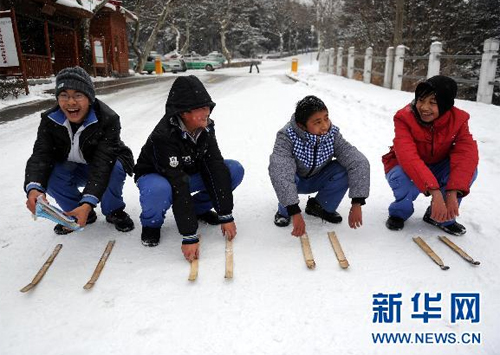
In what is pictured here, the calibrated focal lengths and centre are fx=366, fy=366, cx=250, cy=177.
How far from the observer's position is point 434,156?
2.82 metres

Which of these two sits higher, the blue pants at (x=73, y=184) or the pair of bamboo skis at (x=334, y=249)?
the blue pants at (x=73, y=184)

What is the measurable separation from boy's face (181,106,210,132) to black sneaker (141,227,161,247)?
825 mm

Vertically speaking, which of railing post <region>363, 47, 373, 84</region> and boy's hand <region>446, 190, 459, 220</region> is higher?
railing post <region>363, 47, 373, 84</region>

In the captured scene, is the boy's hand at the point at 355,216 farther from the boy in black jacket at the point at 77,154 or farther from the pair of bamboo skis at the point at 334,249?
the boy in black jacket at the point at 77,154

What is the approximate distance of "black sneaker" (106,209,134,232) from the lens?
2.90m

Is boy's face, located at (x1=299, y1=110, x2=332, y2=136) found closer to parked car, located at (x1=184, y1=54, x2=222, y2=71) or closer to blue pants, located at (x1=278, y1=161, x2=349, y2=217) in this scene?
blue pants, located at (x1=278, y1=161, x2=349, y2=217)

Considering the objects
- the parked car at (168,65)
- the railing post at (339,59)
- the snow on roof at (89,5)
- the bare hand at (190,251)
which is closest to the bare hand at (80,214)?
the bare hand at (190,251)

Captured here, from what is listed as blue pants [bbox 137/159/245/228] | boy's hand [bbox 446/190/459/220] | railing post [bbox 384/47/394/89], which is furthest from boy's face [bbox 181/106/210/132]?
railing post [bbox 384/47/394/89]

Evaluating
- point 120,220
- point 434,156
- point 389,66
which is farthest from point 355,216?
point 389,66

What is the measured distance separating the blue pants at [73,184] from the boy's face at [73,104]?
408 mm

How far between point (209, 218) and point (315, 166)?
97 cm

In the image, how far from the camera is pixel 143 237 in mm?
2689

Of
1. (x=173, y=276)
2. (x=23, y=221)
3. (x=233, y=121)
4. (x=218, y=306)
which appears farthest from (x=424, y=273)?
(x=233, y=121)

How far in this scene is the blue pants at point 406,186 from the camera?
2789 millimetres
